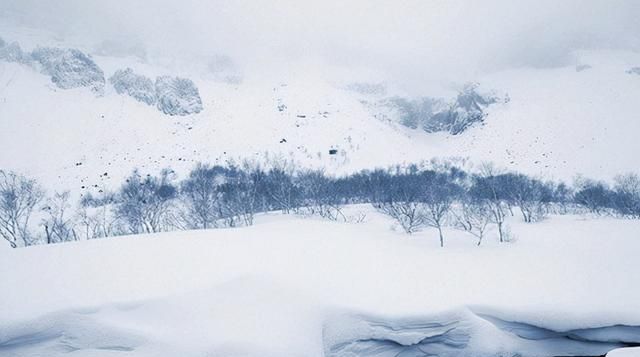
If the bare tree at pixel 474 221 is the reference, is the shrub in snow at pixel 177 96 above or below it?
above

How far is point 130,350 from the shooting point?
9.49 m

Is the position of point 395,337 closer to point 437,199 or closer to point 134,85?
point 437,199

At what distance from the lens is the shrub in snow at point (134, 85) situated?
10562 centimetres

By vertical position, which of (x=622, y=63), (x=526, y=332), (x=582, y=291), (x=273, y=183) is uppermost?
Result: (x=622, y=63)

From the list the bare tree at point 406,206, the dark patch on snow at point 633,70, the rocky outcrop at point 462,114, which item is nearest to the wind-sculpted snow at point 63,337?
the bare tree at point 406,206

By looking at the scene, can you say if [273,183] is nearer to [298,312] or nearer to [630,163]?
[298,312]

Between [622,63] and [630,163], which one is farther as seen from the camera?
[622,63]

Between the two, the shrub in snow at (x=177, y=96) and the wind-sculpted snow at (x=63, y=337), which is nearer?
the wind-sculpted snow at (x=63, y=337)

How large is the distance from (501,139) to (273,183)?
8009cm

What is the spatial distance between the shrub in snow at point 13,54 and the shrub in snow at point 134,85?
26532 mm

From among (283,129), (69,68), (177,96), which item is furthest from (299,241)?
(69,68)

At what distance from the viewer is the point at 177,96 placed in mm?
108000

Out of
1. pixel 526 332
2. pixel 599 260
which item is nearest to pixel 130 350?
pixel 526 332

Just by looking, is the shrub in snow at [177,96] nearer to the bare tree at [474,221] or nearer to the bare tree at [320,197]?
the bare tree at [320,197]
